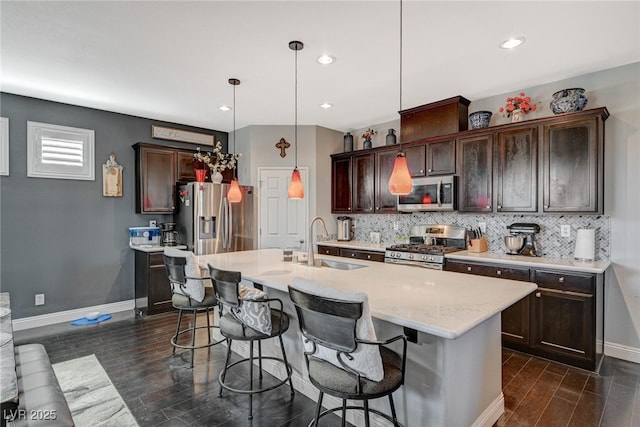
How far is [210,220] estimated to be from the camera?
5.01 metres

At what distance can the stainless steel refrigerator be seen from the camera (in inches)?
193

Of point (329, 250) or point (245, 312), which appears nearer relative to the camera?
point (245, 312)

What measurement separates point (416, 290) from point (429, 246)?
239cm

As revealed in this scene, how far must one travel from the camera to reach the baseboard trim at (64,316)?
409cm

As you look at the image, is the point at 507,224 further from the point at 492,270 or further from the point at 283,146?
the point at 283,146

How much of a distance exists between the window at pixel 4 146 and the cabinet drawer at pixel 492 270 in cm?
526

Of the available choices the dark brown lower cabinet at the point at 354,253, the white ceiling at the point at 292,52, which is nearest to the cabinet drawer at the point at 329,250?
the dark brown lower cabinet at the point at 354,253

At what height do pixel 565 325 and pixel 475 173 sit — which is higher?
pixel 475 173

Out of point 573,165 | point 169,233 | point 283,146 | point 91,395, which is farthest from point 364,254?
point 91,395

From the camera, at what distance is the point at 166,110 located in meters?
4.74

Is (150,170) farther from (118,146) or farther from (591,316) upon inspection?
(591,316)

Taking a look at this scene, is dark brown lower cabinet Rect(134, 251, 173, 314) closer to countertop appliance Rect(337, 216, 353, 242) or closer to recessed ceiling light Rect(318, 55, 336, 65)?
countertop appliance Rect(337, 216, 353, 242)

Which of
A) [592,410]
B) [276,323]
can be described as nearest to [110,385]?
[276,323]

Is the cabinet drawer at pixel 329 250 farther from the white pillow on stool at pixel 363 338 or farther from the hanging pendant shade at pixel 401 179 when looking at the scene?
the white pillow on stool at pixel 363 338
